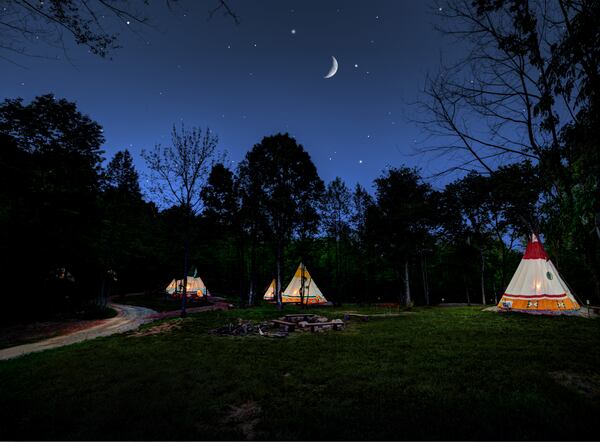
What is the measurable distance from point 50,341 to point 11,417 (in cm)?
1101

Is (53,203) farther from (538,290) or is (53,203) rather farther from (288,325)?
(538,290)

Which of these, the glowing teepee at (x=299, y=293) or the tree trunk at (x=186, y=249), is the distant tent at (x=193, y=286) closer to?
the glowing teepee at (x=299, y=293)

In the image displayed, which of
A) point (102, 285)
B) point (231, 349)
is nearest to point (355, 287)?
point (102, 285)

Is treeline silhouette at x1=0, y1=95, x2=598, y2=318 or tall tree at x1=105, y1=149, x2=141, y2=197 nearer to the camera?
treeline silhouette at x1=0, y1=95, x2=598, y2=318

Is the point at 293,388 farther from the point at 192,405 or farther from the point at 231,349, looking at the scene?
the point at 231,349

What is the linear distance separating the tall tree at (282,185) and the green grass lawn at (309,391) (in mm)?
15256

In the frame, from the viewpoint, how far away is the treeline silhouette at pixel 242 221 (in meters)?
11.2

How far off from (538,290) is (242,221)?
77.4ft

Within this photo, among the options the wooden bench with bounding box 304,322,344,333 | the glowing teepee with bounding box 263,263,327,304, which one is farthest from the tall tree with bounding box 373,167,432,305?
the wooden bench with bounding box 304,322,344,333

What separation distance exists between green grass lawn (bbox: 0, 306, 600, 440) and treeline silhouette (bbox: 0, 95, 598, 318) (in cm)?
259

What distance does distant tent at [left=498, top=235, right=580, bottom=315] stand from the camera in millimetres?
18828

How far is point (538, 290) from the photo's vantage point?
1953 cm

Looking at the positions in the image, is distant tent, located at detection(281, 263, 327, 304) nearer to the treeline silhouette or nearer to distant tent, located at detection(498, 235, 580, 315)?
the treeline silhouette

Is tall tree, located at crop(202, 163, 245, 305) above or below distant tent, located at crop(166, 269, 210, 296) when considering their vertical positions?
above
